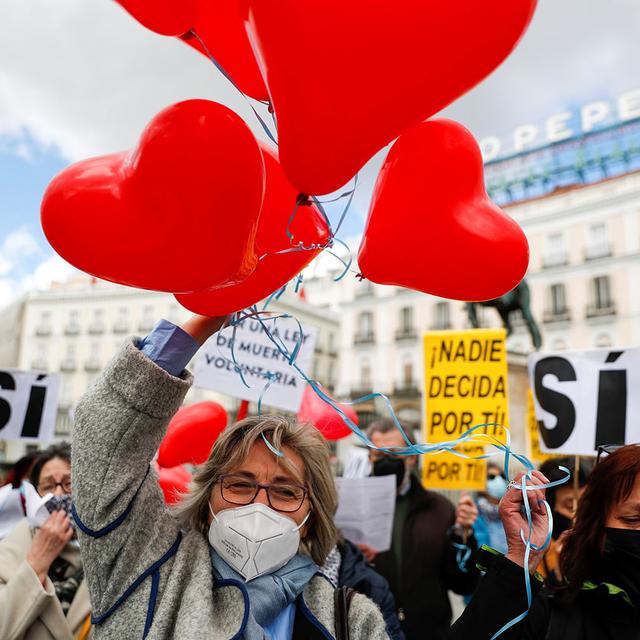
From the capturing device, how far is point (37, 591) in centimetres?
197

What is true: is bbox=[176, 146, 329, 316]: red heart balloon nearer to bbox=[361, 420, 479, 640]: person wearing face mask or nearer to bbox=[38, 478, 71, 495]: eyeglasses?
bbox=[38, 478, 71, 495]: eyeglasses

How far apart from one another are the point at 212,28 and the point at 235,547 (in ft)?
3.83

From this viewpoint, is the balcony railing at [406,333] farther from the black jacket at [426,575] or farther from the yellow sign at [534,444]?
the black jacket at [426,575]

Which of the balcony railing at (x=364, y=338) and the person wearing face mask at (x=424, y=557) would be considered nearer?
the person wearing face mask at (x=424, y=557)

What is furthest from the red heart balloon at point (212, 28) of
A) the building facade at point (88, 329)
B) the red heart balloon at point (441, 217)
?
the building facade at point (88, 329)

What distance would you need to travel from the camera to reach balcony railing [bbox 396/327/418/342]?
3597 centimetres

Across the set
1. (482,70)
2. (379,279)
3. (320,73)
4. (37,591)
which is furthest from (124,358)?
(37,591)

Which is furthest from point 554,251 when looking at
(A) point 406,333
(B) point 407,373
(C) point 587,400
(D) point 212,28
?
(D) point 212,28

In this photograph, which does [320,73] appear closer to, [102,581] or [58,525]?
[102,581]

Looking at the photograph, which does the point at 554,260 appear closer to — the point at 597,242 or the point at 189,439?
the point at 597,242

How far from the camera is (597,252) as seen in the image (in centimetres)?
3016

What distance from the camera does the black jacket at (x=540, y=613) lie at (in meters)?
1.46

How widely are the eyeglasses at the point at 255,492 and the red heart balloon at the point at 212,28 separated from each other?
94 centimetres

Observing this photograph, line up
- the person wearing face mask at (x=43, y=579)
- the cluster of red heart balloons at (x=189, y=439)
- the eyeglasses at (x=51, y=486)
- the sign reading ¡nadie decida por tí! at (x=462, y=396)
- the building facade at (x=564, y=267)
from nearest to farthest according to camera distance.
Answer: the person wearing face mask at (x=43, y=579) < the eyeglasses at (x=51, y=486) < the cluster of red heart balloons at (x=189, y=439) < the sign reading ¡nadie decida por tí! at (x=462, y=396) < the building facade at (x=564, y=267)
